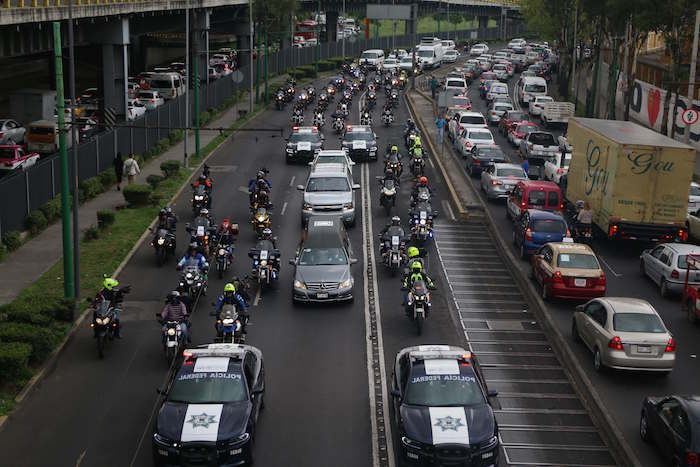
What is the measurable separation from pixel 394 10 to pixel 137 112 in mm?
58787

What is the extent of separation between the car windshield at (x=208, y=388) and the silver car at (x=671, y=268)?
48.9 ft

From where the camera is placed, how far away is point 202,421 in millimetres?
16281

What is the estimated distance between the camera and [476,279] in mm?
29656

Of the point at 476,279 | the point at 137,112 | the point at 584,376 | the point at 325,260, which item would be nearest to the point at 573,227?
the point at 476,279

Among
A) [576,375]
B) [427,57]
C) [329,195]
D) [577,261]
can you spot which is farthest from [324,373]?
[427,57]

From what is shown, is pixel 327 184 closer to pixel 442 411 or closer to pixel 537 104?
pixel 442 411

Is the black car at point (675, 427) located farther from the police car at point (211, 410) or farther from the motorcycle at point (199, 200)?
the motorcycle at point (199, 200)

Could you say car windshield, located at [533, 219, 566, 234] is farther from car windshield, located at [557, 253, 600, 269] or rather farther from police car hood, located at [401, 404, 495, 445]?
police car hood, located at [401, 404, 495, 445]

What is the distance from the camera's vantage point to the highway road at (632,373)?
19267mm

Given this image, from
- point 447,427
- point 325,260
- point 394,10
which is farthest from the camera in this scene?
point 394,10

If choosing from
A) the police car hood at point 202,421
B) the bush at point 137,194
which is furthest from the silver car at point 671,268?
the bush at point 137,194

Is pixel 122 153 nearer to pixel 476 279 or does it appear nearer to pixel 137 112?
pixel 137 112

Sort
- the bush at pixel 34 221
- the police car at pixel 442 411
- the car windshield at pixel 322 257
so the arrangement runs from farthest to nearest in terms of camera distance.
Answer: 1. the bush at pixel 34 221
2. the car windshield at pixel 322 257
3. the police car at pixel 442 411

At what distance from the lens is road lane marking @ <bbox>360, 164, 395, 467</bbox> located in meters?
17.7
